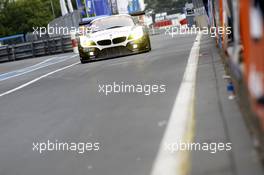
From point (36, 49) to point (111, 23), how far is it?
49.2ft

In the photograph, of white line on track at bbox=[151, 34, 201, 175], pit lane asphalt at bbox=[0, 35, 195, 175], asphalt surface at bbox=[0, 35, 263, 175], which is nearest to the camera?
white line on track at bbox=[151, 34, 201, 175]

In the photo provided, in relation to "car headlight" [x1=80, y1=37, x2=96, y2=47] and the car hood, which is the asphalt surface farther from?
"car headlight" [x1=80, y1=37, x2=96, y2=47]

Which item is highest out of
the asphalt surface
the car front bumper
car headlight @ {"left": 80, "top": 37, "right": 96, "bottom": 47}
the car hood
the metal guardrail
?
the car hood

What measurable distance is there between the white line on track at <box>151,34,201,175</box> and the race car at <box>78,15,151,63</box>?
812 centimetres

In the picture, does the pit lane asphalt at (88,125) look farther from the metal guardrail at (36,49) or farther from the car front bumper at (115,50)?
the metal guardrail at (36,49)

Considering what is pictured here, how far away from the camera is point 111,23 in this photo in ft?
55.4

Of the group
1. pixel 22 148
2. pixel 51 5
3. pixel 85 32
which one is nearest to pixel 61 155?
pixel 22 148

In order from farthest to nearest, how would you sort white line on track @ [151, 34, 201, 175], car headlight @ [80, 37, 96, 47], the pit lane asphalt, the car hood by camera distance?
car headlight @ [80, 37, 96, 47] < the car hood < the pit lane asphalt < white line on track @ [151, 34, 201, 175]

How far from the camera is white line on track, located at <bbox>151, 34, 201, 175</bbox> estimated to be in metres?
3.83

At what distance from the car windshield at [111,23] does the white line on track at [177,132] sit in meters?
8.99

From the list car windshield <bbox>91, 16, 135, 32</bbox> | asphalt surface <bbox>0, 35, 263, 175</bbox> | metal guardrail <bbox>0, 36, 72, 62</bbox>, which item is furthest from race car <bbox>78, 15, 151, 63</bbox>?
metal guardrail <bbox>0, 36, 72, 62</bbox>

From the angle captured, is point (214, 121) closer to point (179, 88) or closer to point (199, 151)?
point (199, 151)

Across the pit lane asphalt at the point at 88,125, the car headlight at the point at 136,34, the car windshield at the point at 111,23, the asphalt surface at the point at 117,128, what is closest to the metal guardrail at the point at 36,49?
the car windshield at the point at 111,23

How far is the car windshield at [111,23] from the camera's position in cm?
1666
